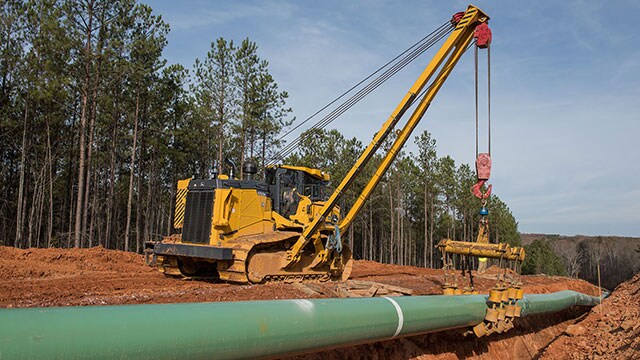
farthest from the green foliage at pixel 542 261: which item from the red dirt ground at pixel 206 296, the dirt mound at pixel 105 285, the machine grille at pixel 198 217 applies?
the machine grille at pixel 198 217

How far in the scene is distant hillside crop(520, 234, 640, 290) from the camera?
189 feet

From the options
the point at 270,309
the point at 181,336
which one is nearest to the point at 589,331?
the point at 270,309

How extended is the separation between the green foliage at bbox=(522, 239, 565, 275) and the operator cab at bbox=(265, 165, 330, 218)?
5513 cm

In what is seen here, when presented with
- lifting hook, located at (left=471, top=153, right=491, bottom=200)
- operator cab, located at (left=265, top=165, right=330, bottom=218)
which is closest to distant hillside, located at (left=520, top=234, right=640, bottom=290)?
operator cab, located at (left=265, top=165, right=330, bottom=218)

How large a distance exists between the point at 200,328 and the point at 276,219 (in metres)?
11.6

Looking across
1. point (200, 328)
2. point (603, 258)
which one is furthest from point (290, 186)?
point (603, 258)

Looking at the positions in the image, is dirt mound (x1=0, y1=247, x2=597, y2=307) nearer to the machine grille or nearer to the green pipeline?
the machine grille

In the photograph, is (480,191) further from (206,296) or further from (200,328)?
(200,328)

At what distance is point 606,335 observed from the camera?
10.2m

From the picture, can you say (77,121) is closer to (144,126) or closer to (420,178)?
(144,126)

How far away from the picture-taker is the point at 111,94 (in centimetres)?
3144

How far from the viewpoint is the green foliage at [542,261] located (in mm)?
64438

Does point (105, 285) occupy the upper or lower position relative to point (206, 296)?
lower

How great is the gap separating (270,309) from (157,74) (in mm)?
31103
